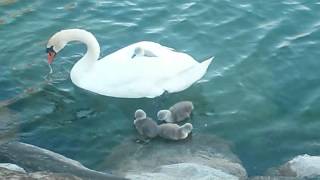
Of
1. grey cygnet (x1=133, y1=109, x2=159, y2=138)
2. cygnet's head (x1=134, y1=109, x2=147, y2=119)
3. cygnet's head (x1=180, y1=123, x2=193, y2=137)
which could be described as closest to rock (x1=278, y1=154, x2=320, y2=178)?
cygnet's head (x1=180, y1=123, x2=193, y2=137)

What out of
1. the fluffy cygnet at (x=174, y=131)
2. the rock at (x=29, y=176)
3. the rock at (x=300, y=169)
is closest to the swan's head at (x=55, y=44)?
the fluffy cygnet at (x=174, y=131)

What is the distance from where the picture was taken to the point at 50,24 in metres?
11.5

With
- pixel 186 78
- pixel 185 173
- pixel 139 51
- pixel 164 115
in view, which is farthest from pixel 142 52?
pixel 185 173

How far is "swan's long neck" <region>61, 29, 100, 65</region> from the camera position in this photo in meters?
10.1

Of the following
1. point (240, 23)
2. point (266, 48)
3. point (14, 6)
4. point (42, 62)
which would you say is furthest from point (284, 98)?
point (14, 6)

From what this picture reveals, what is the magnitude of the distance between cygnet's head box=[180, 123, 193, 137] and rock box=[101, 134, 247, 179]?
11 cm

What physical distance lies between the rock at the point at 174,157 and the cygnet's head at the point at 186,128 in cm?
11

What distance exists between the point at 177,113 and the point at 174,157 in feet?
3.17

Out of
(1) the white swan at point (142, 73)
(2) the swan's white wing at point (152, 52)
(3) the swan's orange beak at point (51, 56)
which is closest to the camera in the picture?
(1) the white swan at point (142, 73)

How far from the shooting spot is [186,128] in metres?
8.80

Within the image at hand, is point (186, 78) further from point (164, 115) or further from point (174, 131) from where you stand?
point (174, 131)

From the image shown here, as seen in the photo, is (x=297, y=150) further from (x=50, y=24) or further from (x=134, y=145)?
(x=50, y=24)

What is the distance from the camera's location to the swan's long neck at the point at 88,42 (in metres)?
10.1

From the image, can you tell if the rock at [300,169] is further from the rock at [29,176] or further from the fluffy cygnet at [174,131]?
the rock at [29,176]
